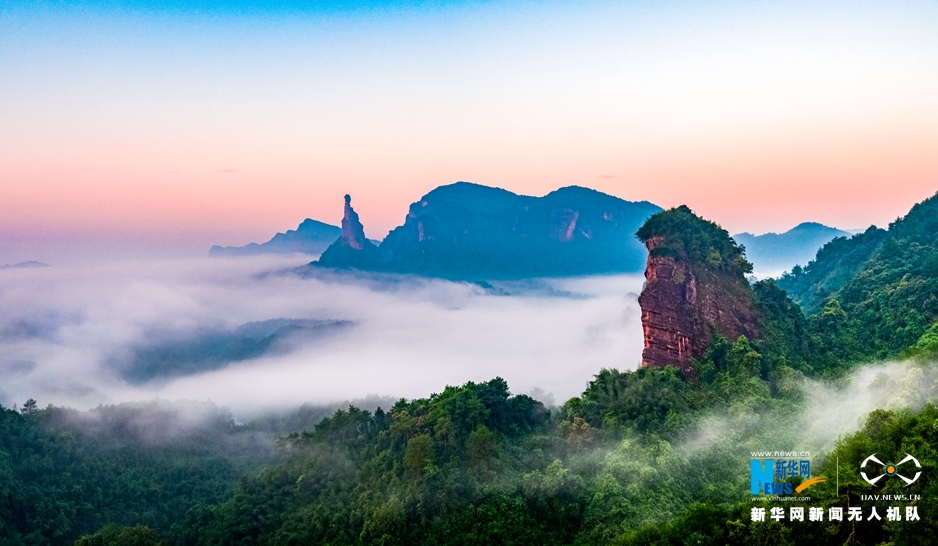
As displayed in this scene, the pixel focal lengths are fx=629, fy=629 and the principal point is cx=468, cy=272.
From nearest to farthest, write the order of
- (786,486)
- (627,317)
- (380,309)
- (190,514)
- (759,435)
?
(786,486)
(759,435)
(190,514)
(627,317)
(380,309)

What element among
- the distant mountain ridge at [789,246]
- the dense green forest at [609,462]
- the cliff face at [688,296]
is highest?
the distant mountain ridge at [789,246]

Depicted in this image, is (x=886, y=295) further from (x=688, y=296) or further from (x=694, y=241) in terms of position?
(x=688, y=296)

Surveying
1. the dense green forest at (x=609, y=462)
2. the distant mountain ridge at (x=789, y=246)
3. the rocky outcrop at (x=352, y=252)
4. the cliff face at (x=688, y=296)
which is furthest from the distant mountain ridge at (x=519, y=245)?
the cliff face at (x=688, y=296)

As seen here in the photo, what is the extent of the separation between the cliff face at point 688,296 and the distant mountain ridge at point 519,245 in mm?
137059

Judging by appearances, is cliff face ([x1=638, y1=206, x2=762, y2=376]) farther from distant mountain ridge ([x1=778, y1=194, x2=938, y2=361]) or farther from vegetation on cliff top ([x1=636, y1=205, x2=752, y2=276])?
distant mountain ridge ([x1=778, y1=194, x2=938, y2=361])

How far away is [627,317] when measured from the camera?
8769cm

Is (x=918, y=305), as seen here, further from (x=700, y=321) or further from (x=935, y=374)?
(x=935, y=374)

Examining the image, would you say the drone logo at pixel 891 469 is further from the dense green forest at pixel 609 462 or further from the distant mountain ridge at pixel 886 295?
the distant mountain ridge at pixel 886 295

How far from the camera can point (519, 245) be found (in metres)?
198

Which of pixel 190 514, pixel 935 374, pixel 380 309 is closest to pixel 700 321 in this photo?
pixel 935 374

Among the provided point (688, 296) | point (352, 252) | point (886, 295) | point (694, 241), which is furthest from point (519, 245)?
point (688, 296)

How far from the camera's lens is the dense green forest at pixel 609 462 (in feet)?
73.5

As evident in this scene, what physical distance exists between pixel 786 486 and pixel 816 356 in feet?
73.7

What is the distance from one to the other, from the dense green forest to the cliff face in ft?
1.28
